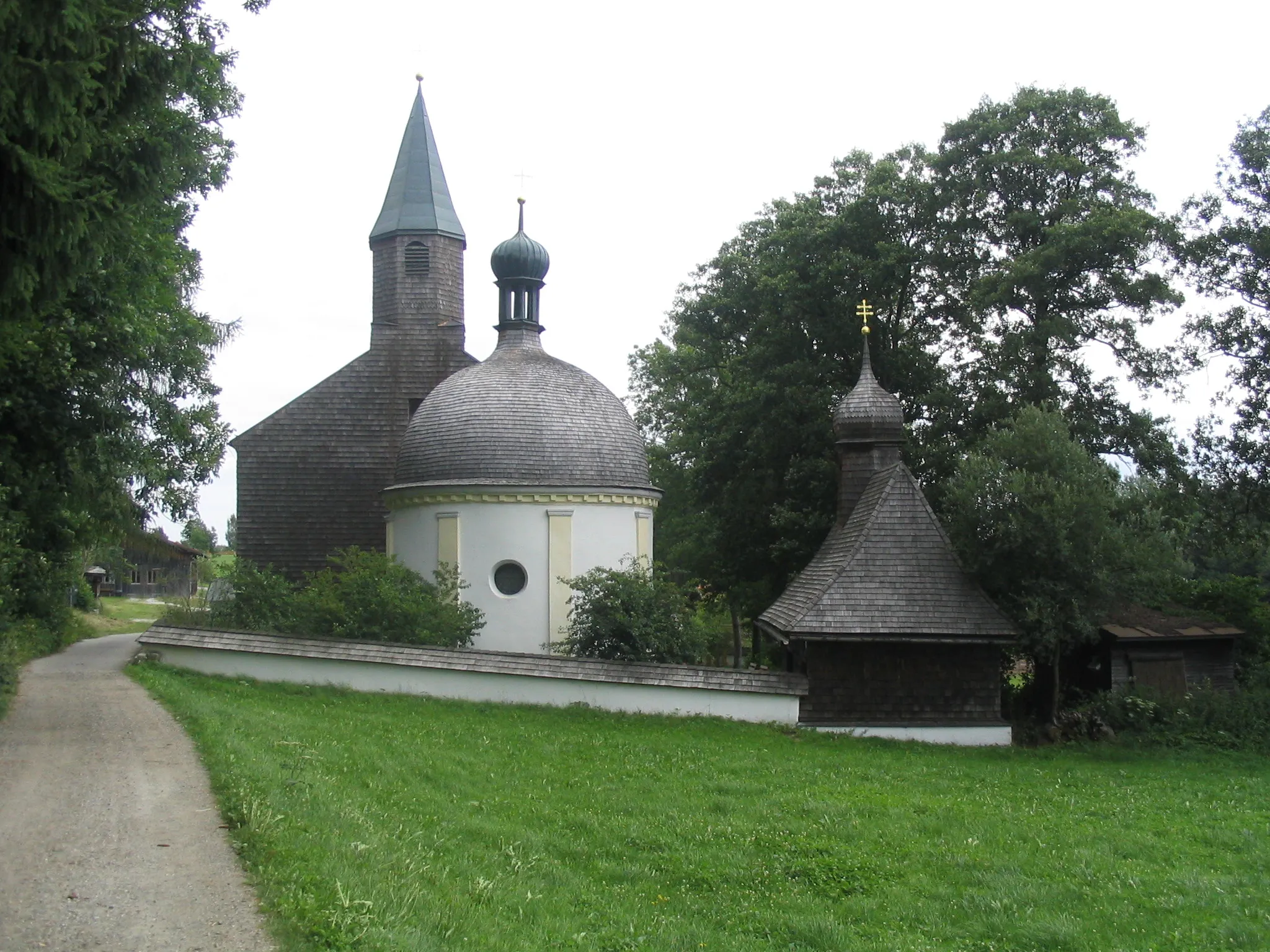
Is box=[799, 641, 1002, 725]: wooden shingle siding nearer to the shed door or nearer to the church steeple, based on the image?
the shed door

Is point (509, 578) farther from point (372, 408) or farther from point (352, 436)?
point (372, 408)

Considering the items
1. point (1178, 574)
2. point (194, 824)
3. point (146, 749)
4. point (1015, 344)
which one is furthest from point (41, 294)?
point (1015, 344)

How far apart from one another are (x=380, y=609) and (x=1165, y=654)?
12.4 metres

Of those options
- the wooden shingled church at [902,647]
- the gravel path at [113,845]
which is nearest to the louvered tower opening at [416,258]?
the wooden shingled church at [902,647]

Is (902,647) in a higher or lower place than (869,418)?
lower

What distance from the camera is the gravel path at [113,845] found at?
616 cm

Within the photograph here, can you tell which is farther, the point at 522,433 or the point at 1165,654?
the point at 522,433

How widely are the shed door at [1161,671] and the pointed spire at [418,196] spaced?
65.8 feet

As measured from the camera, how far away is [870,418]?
2138 cm

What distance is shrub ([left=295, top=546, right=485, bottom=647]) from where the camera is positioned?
19.5m

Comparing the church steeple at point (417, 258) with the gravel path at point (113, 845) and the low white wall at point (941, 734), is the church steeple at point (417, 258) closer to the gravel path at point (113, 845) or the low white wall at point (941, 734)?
the low white wall at point (941, 734)

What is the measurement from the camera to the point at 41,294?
21.4ft

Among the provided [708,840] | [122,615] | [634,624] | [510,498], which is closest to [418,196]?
[510,498]

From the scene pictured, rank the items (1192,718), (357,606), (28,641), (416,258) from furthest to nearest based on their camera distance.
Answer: (416,258), (28,641), (357,606), (1192,718)
